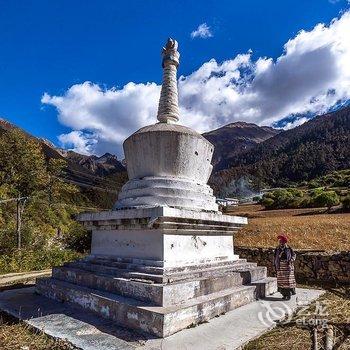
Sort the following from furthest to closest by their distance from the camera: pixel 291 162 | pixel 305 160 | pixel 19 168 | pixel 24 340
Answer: pixel 291 162 < pixel 305 160 < pixel 19 168 < pixel 24 340

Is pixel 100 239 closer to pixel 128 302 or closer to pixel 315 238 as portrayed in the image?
pixel 128 302

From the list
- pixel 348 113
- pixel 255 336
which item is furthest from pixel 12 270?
pixel 348 113

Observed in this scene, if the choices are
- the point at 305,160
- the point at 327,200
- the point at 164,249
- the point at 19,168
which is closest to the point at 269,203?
the point at 327,200

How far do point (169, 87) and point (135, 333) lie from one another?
5015mm

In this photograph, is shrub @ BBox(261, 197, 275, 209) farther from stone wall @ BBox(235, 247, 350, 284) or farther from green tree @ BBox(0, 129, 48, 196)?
stone wall @ BBox(235, 247, 350, 284)

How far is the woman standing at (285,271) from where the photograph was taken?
245 inches

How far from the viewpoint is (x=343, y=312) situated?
5.20 meters

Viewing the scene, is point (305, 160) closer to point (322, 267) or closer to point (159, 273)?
point (322, 267)

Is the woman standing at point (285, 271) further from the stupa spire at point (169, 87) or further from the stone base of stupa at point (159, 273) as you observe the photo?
the stupa spire at point (169, 87)

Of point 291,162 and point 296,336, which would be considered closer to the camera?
point 296,336

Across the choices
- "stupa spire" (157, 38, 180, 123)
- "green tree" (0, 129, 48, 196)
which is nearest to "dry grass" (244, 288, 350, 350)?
"stupa spire" (157, 38, 180, 123)

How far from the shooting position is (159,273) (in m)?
4.97

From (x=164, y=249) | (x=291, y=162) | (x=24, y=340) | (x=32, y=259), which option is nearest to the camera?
(x=24, y=340)

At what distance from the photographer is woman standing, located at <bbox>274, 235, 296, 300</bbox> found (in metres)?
6.22
